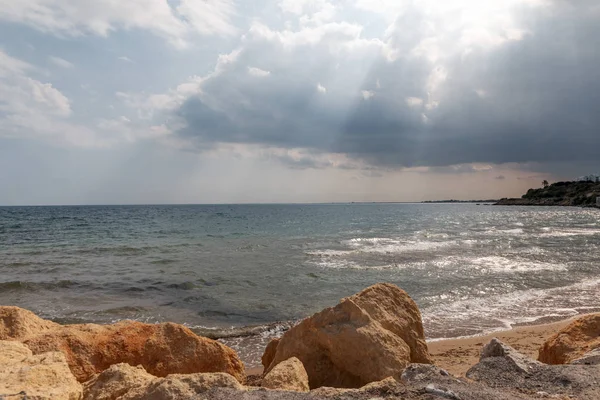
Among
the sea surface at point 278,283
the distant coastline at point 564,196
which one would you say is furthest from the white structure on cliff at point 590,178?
the sea surface at point 278,283

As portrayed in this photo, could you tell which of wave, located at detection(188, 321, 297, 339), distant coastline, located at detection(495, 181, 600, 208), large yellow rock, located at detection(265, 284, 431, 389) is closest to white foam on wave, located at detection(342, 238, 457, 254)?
wave, located at detection(188, 321, 297, 339)

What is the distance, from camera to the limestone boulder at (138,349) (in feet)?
17.5

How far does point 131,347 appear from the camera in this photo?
5695 millimetres

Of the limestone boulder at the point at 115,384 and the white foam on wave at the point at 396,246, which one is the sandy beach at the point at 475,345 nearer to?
the limestone boulder at the point at 115,384

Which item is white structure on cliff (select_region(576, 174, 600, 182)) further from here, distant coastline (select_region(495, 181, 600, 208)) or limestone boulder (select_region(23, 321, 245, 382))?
limestone boulder (select_region(23, 321, 245, 382))

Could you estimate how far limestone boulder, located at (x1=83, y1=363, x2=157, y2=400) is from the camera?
4063 millimetres

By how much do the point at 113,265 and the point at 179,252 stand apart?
555 cm

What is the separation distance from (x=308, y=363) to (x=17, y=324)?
4.59 m

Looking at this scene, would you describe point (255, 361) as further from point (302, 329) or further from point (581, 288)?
point (581, 288)

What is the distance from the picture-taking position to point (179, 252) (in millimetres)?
26094

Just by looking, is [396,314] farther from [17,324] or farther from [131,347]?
[17,324]

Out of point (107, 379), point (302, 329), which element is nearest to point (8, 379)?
point (107, 379)

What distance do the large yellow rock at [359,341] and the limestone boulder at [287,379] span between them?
1112 millimetres

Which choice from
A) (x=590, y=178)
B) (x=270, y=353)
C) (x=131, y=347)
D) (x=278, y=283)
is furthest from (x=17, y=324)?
(x=590, y=178)
